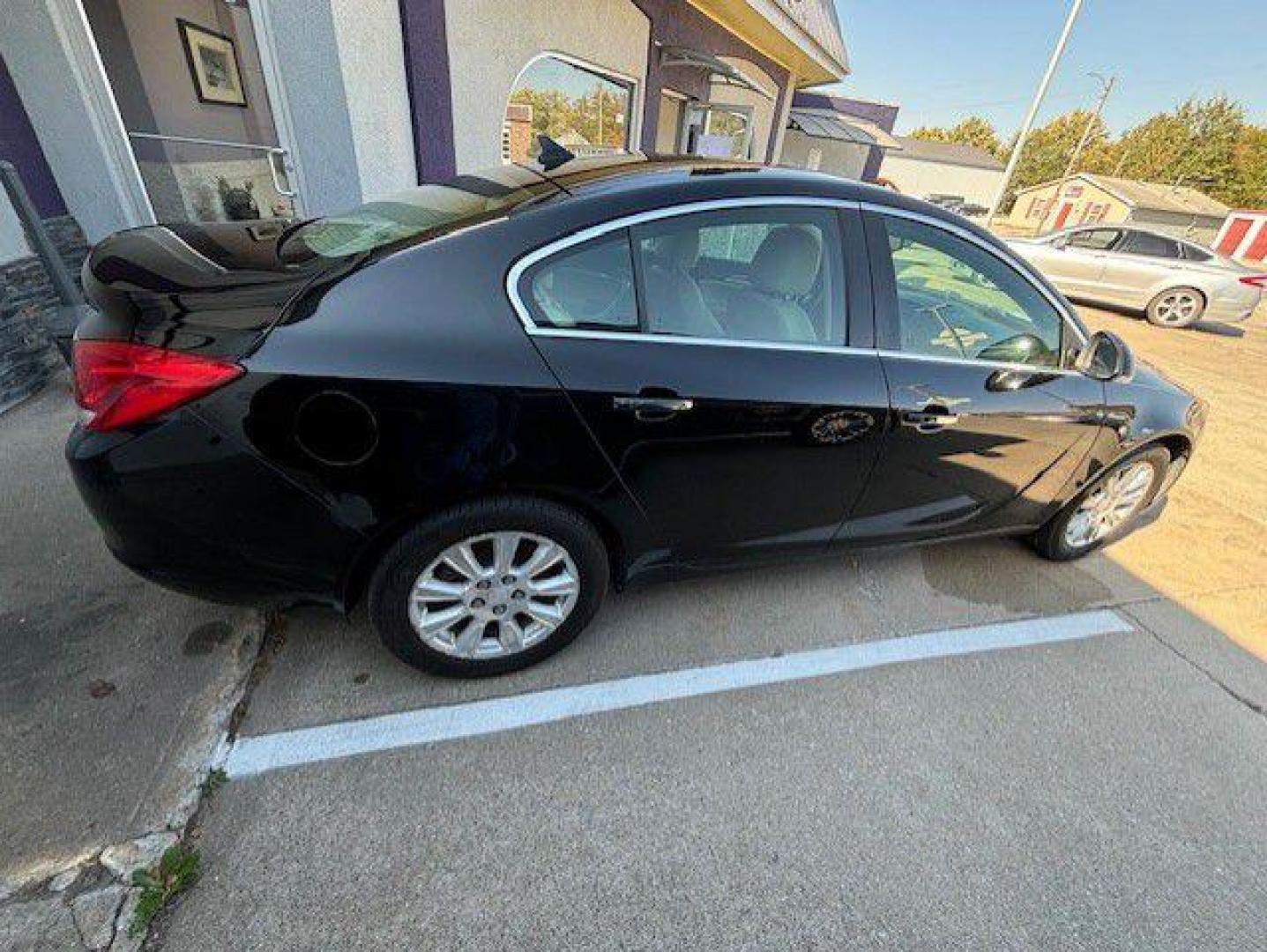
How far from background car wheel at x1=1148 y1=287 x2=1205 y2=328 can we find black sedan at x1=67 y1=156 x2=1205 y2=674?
34.8 feet

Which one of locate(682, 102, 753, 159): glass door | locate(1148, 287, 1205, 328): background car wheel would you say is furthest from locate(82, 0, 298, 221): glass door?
locate(1148, 287, 1205, 328): background car wheel

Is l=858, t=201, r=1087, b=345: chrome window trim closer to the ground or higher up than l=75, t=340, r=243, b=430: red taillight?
higher up

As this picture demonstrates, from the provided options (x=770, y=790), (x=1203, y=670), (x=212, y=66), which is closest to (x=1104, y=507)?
(x=1203, y=670)

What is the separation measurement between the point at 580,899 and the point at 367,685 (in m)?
0.98

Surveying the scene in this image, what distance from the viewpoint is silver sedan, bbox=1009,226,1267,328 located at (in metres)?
9.91

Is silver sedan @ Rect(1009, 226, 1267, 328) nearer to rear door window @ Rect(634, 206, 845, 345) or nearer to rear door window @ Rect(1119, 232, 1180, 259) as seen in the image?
rear door window @ Rect(1119, 232, 1180, 259)

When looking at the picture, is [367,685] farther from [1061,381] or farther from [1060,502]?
[1060,502]

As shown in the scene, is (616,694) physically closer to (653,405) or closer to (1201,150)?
(653,405)

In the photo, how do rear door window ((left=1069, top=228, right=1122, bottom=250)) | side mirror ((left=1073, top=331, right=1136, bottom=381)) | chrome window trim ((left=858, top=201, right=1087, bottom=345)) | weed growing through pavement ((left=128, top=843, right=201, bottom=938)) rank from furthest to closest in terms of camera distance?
1. rear door window ((left=1069, top=228, right=1122, bottom=250))
2. side mirror ((left=1073, top=331, right=1136, bottom=381))
3. chrome window trim ((left=858, top=201, right=1087, bottom=345))
4. weed growing through pavement ((left=128, top=843, right=201, bottom=938))

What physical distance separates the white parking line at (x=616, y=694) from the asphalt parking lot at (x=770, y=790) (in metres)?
0.01

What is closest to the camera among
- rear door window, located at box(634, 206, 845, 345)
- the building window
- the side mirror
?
rear door window, located at box(634, 206, 845, 345)

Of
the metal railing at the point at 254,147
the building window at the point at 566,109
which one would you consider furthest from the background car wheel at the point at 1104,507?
the metal railing at the point at 254,147

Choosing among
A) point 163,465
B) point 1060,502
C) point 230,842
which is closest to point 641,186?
point 163,465

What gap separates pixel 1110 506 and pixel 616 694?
2704 mm
